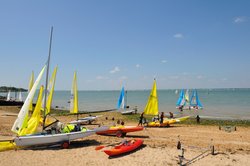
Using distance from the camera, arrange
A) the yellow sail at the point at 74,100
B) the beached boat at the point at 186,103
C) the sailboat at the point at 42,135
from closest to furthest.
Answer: the sailboat at the point at 42,135 < the yellow sail at the point at 74,100 < the beached boat at the point at 186,103

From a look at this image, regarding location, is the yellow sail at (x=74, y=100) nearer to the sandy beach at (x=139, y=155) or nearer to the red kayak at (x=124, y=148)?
the sandy beach at (x=139, y=155)

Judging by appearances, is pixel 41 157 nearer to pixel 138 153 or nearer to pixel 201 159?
pixel 138 153

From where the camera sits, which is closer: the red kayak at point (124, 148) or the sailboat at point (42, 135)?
the red kayak at point (124, 148)

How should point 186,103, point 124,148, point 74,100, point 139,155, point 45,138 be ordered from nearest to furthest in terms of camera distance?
point 139,155
point 124,148
point 45,138
point 74,100
point 186,103

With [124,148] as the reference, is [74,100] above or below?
above

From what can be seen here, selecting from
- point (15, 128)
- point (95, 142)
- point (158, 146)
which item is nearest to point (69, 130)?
point (95, 142)

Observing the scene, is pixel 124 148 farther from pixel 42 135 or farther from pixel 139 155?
pixel 42 135

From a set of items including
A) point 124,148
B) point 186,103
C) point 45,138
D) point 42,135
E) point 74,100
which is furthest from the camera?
point 186,103

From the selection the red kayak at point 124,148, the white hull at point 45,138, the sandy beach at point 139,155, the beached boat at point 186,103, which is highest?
the beached boat at point 186,103

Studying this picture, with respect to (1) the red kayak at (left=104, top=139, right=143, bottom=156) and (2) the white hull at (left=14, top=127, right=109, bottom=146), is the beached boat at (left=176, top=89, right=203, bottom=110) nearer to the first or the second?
(1) the red kayak at (left=104, top=139, right=143, bottom=156)

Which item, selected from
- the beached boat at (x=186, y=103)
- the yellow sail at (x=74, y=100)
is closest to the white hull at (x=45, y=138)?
the yellow sail at (x=74, y=100)

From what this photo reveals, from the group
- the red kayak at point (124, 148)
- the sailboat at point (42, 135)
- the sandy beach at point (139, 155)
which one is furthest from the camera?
the sailboat at point (42, 135)

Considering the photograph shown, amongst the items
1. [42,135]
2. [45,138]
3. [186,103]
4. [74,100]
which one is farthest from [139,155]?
[186,103]

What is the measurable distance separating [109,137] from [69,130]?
4.05 meters
